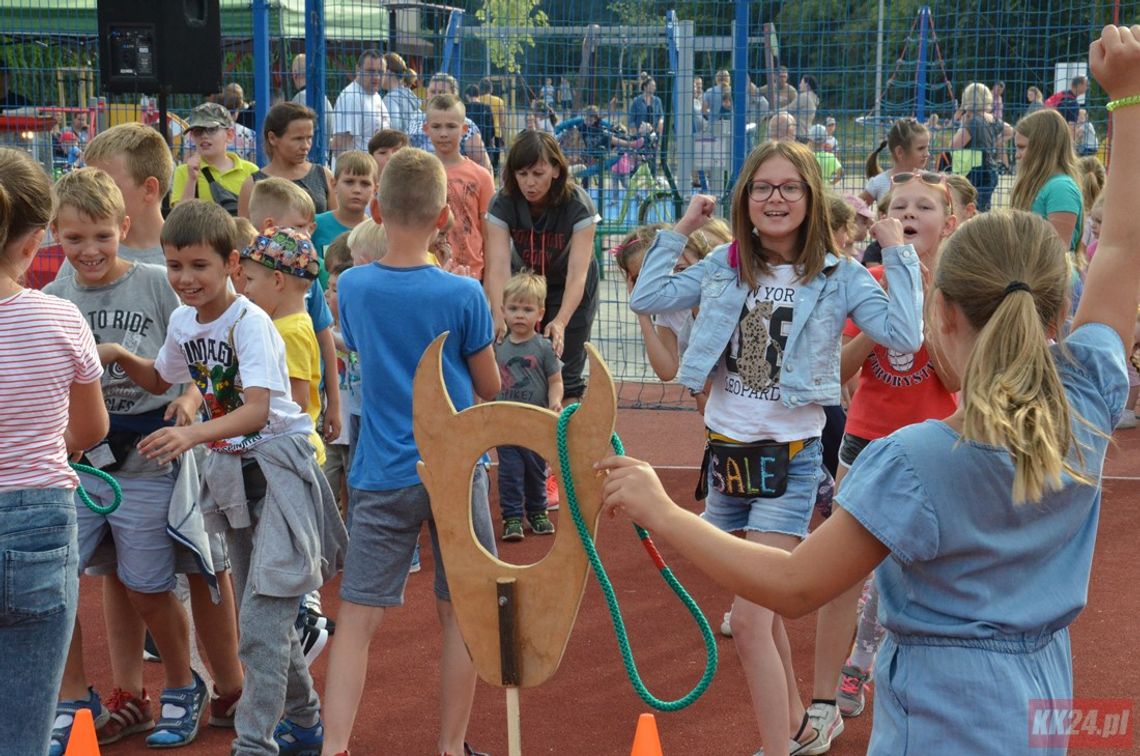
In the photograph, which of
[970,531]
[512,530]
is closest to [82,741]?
[970,531]

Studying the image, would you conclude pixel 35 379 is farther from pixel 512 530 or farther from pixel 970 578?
pixel 512 530

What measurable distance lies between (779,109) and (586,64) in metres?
1.46

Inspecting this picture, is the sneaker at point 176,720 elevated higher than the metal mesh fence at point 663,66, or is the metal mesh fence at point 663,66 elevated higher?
the metal mesh fence at point 663,66

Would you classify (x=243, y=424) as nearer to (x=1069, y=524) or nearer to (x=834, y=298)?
(x=834, y=298)

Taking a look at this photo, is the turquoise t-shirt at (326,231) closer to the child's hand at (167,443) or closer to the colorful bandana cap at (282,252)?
the colorful bandana cap at (282,252)

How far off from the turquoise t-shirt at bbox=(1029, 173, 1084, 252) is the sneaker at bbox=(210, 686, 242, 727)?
4.17 metres

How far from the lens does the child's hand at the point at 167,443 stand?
3543mm

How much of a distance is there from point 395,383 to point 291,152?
12.2 ft

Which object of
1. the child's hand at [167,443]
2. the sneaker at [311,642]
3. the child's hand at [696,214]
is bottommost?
the sneaker at [311,642]

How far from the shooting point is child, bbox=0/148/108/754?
2818 mm

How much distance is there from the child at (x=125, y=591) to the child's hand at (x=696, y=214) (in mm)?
1724

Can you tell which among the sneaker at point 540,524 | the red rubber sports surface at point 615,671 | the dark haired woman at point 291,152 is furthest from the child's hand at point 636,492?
the dark haired woman at point 291,152

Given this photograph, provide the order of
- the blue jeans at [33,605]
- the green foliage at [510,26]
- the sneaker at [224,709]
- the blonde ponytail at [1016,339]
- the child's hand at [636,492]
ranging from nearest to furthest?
the blonde ponytail at [1016,339]
the child's hand at [636,492]
the blue jeans at [33,605]
the sneaker at [224,709]
the green foliage at [510,26]

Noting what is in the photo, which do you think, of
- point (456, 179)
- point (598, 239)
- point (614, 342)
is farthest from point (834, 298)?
point (598, 239)
